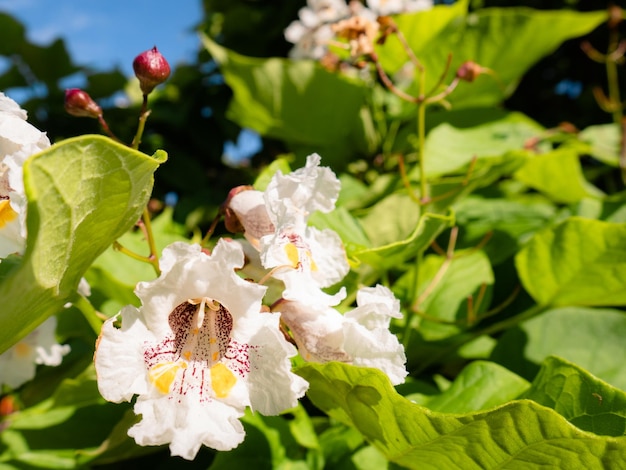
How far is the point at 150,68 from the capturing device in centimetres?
61

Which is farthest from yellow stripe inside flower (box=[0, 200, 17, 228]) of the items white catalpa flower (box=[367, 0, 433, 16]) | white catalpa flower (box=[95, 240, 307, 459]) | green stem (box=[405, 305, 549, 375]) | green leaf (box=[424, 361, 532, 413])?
white catalpa flower (box=[367, 0, 433, 16])

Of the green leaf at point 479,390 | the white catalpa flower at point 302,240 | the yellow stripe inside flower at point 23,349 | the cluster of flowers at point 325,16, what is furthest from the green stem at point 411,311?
the cluster of flowers at point 325,16

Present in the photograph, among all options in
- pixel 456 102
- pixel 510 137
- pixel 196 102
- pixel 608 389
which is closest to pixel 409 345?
pixel 608 389

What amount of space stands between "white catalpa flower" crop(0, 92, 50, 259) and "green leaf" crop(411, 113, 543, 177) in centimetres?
73

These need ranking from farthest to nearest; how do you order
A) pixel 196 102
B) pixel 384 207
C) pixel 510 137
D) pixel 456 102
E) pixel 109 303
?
pixel 196 102, pixel 456 102, pixel 510 137, pixel 384 207, pixel 109 303

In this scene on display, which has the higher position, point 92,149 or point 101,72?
point 92,149

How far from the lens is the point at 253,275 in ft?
2.06

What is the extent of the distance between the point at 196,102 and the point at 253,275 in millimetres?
1246

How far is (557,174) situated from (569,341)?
16.0 inches

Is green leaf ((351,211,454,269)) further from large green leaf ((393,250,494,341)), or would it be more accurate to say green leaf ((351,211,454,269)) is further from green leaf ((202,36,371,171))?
green leaf ((202,36,371,171))

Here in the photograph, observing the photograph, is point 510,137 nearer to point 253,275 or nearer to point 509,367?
point 509,367

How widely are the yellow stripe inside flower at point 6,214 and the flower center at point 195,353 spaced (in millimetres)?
161

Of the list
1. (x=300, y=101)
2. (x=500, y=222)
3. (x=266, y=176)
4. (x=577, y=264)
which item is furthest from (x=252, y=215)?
(x=300, y=101)

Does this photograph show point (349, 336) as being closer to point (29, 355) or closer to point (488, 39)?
point (29, 355)
